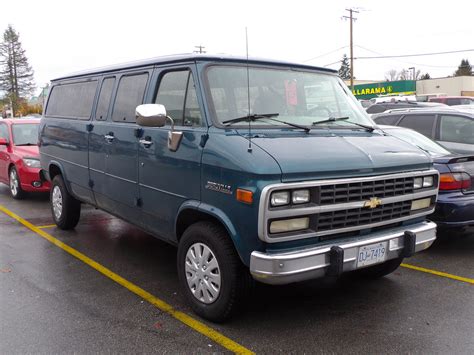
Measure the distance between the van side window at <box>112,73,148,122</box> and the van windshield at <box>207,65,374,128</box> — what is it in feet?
3.44

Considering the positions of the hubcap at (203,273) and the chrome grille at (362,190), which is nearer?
the chrome grille at (362,190)

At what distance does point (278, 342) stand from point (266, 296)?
3.08 ft

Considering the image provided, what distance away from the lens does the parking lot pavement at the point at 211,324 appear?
362cm

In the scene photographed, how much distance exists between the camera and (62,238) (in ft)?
21.7

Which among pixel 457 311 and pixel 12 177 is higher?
pixel 12 177

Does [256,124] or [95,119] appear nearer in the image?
[256,124]

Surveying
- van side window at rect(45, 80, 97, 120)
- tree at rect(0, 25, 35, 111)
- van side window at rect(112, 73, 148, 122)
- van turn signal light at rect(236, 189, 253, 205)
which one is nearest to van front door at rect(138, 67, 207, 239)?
van side window at rect(112, 73, 148, 122)

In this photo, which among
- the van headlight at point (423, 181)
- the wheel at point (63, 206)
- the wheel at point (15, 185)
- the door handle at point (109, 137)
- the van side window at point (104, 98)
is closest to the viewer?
the van headlight at point (423, 181)

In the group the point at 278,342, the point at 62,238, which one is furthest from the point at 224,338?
the point at 62,238

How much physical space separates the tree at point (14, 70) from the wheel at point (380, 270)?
251 feet

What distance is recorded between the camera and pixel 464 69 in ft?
267

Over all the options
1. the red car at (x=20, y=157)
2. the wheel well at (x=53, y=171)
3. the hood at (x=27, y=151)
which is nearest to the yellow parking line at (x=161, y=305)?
the wheel well at (x=53, y=171)

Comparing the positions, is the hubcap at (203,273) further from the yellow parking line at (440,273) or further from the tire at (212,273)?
the yellow parking line at (440,273)

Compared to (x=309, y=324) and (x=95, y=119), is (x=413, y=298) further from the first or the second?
(x=95, y=119)
